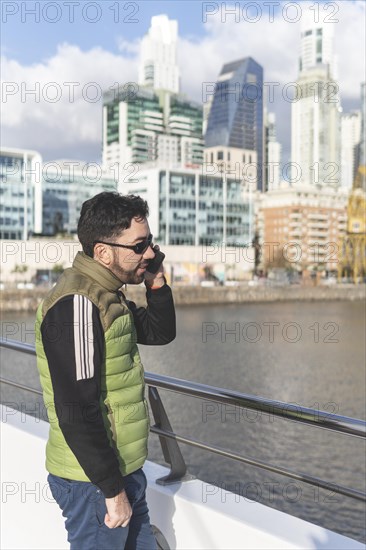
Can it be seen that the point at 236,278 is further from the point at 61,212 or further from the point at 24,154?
the point at 24,154

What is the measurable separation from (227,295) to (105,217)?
63866 mm

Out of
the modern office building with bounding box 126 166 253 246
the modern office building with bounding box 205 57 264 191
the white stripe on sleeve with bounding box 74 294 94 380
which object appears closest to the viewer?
the white stripe on sleeve with bounding box 74 294 94 380

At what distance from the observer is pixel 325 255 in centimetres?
9681

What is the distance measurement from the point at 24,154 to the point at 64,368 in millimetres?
73471

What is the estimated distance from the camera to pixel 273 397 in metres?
21.7

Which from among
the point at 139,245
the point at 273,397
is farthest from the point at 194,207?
the point at 139,245

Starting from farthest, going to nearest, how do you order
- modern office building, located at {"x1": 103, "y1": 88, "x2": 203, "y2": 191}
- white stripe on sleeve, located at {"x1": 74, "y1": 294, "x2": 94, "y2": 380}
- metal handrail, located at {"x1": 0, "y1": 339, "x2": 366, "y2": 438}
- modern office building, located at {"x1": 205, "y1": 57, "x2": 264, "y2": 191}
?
1. modern office building, located at {"x1": 205, "y1": 57, "x2": 264, "y2": 191}
2. modern office building, located at {"x1": 103, "y1": 88, "x2": 203, "y2": 191}
3. metal handrail, located at {"x1": 0, "y1": 339, "x2": 366, "y2": 438}
4. white stripe on sleeve, located at {"x1": 74, "y1": 294, "x2": 94, "y2": 380}

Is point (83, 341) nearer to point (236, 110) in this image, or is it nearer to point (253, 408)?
point (253, 408)

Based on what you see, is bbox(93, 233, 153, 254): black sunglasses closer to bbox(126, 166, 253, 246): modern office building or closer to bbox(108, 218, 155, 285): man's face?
bbox(108, 218, 155, 285): man's face

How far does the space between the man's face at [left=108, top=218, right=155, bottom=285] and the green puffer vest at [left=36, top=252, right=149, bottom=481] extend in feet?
0.11

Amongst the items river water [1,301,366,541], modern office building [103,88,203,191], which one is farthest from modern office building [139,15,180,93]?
river water [1,301,366,541]

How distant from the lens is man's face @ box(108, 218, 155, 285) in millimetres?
1577

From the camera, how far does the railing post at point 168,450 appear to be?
225cm

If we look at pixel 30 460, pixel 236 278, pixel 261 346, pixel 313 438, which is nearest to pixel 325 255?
pixel 236 278
